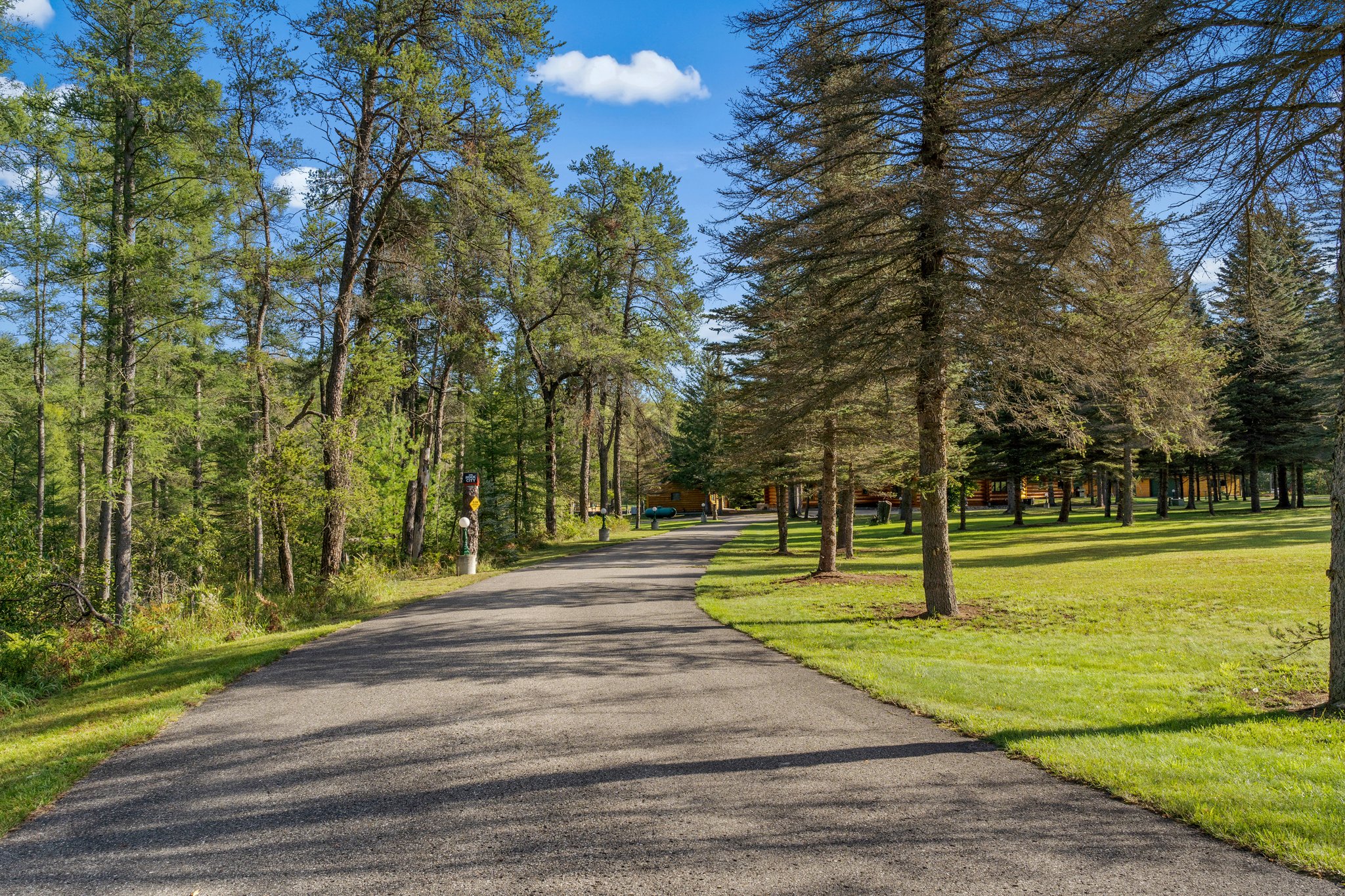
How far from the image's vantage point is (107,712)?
645 centimetres

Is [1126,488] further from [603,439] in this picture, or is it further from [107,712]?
[107,712]

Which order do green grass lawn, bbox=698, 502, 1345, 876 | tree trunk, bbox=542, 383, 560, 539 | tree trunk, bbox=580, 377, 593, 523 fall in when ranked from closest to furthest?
green grass lawn, bbox=698, 502, 1345, 876 < tree trunk, bbox=542, 383, 560, 539 < tree trunk, bbox=580, 377, 593, 523

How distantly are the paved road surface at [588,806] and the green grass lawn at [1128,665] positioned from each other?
0.41 meters

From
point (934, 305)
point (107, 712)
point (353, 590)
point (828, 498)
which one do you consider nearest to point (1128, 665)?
point (934, 305)

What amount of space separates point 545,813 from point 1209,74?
22.7 ft

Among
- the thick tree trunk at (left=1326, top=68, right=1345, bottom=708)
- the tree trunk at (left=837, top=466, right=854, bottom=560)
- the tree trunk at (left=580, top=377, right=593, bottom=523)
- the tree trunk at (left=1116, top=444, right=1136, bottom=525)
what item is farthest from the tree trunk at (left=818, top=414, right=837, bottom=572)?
the tree trunk at (left=1116, top=444, right=1136, bottom=525)

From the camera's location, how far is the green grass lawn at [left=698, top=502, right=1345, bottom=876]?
403 cm

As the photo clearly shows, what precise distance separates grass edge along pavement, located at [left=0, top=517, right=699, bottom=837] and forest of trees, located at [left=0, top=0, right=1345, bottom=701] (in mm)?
3687

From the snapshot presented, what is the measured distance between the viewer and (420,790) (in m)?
4.28

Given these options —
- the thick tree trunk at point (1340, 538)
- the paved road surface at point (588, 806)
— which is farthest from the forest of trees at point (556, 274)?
the paved road surface at point (588, 806)

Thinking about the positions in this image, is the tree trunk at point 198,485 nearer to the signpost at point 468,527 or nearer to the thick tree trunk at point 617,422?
the signpost at point 468,527

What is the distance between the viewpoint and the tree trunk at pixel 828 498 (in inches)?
606

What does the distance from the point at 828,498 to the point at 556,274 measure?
17.2 m

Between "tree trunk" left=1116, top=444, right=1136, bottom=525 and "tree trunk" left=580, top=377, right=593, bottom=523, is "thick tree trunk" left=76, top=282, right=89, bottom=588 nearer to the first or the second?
"tree trunk" left=580, top=377, right=593, bottom=523
